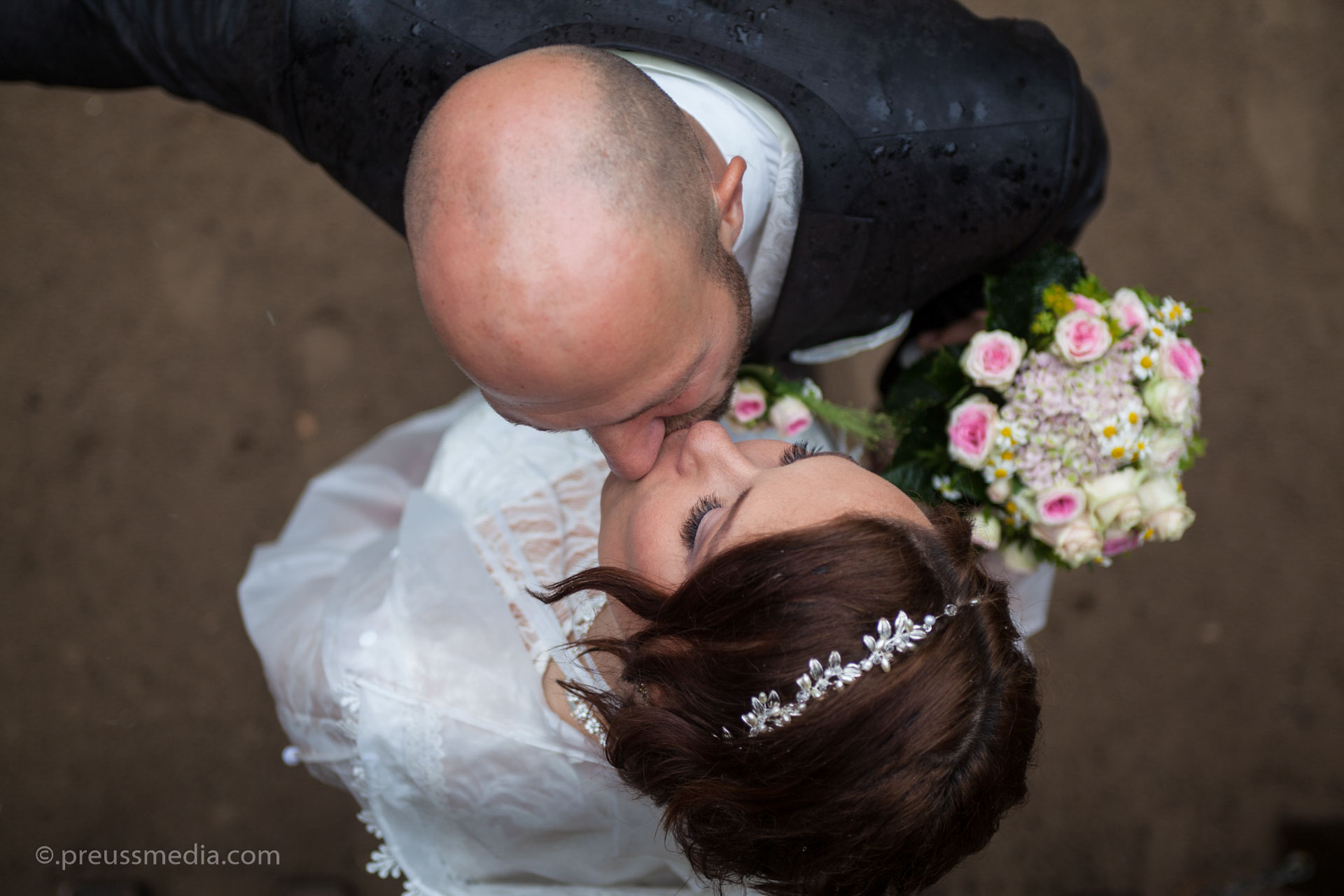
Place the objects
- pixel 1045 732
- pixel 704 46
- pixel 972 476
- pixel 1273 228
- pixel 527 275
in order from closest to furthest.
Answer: pixel 527 275 < pixel 704 46 < pixel 972 476 < pixel 1045 732 < pixel 1273 228

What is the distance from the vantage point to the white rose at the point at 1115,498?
139cm

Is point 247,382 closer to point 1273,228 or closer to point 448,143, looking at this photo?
point 448,143

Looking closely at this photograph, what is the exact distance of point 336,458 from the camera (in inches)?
108

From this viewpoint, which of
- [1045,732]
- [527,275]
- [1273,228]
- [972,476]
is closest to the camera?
[527,275]

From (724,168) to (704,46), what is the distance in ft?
0.91

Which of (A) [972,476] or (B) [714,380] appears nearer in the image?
(B) [714,380]

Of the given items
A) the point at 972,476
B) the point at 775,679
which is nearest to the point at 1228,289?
the point at 972,476

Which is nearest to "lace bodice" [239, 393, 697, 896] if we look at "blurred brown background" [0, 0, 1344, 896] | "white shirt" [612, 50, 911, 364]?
"white shirt" [612, 50, 911, 364]

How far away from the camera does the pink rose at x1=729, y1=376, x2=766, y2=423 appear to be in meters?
1.58

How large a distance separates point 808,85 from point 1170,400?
76 centimetres

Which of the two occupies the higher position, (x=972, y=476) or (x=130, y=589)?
(x=972, y=476)

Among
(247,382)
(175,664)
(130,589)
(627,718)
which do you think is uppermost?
(627,718)

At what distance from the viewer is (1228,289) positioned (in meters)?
2.79

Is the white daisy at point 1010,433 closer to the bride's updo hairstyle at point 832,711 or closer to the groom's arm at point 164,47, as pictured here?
the bride's updo hairstyle at point 832,711
